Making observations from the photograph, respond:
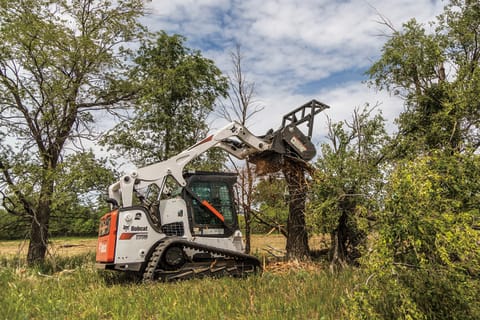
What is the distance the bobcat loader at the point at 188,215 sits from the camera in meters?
7.68

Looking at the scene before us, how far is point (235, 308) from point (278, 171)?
5.06 m

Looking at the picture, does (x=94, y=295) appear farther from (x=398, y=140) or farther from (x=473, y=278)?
(x=398, y=140)

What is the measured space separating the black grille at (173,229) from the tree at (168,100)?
5.62 meters

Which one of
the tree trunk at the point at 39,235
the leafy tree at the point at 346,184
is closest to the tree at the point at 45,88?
the tree trunk at the point at 39,235

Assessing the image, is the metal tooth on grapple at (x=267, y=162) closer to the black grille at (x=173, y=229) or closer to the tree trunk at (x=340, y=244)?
the tree trunk at (x=340, y=244)

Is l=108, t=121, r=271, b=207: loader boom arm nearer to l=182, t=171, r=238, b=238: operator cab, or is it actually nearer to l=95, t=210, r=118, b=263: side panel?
l=182, t=171, r=238, b=238: operator cab

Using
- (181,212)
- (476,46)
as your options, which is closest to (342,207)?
(181,212)

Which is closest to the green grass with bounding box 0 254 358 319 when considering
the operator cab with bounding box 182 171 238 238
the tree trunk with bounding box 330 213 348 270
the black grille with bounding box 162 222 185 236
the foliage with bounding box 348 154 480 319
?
the foliage with bounding box 348 154 480 319

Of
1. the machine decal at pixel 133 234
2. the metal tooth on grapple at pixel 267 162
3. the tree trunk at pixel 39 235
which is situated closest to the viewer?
the machine decal at pixel 133 234

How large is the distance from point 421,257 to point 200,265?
524 centimetres

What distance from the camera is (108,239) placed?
25.0 ft

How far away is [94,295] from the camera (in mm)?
6398

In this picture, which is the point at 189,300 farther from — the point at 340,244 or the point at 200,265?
the point at 340,244

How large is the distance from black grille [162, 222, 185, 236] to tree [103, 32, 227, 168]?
562cm
